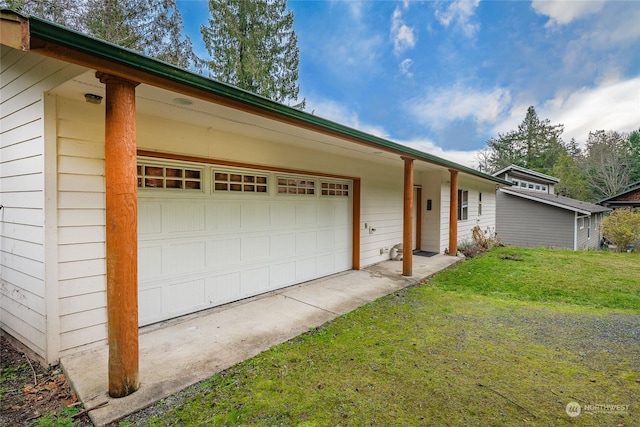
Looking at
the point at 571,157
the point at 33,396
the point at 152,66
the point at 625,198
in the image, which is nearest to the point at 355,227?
the point at 152,66

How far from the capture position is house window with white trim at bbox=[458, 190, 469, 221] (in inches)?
416

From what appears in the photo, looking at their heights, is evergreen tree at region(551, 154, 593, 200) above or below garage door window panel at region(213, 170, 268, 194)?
above

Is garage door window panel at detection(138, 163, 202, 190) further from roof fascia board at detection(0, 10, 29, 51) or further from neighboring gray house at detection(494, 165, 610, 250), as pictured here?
neighboring gray house at detection(494, 165, 610, 250)

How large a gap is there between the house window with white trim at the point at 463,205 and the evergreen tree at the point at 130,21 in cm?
1169

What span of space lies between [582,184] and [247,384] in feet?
113

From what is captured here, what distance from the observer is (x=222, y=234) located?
4309 mm

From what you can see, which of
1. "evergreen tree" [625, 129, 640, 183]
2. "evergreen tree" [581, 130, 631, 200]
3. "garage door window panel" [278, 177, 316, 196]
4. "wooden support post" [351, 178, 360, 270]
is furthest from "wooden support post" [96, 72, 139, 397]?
"evergreen tree" [625, 129, 640, 183]

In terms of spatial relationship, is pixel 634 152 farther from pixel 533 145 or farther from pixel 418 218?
pixel 418 218

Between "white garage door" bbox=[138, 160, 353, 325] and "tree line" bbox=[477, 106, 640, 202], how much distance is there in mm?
30254

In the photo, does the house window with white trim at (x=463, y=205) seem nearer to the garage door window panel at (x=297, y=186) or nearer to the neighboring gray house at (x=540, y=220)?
the neighboring gray house at (x=540, y=220)

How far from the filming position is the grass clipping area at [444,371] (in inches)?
84.6

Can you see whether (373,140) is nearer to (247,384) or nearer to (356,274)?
(356,274)

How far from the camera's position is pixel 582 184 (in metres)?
26.6

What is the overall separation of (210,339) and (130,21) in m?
11.5
